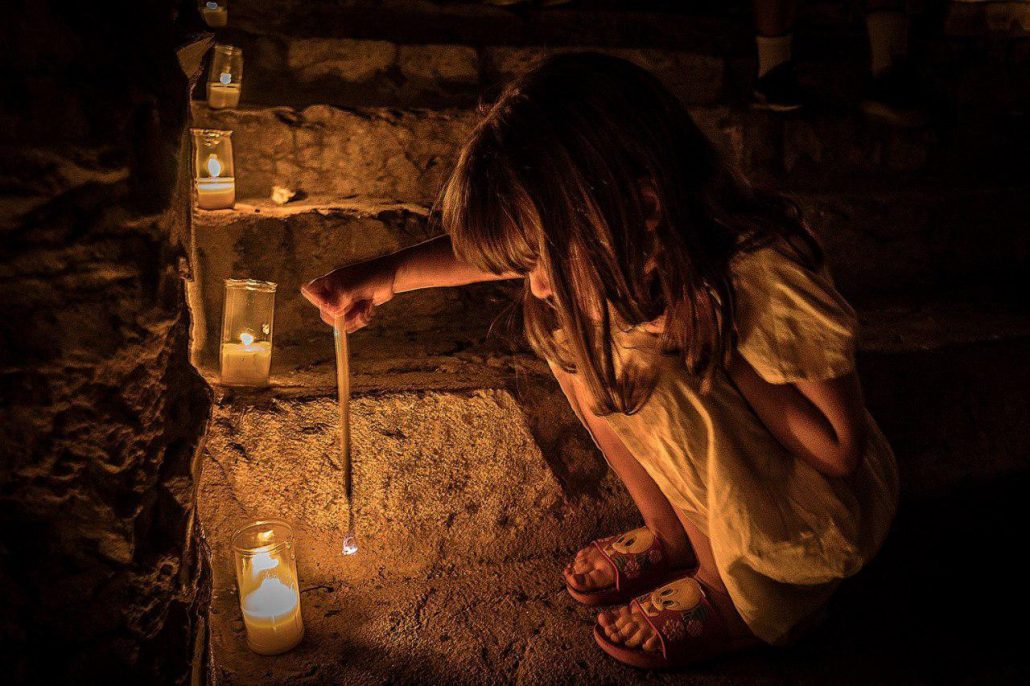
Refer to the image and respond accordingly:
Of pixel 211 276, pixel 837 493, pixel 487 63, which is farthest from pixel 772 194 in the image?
pixel 487 63

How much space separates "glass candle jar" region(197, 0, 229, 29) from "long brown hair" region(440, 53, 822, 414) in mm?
1875

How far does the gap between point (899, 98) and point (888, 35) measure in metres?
0.27

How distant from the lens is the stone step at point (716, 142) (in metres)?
2.60

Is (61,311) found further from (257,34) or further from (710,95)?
(710,95)

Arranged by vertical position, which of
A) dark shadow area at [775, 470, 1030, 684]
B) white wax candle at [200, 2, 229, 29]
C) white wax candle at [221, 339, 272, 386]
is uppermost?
white wax candle at [200, 2, 229, 29]

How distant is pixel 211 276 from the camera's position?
2.29 metres

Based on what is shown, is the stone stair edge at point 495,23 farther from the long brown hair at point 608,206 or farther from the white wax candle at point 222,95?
the long brown hair at point 608,206

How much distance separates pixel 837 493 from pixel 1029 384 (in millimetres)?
1344

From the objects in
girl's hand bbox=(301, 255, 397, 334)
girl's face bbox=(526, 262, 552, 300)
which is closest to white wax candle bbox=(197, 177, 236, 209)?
girl's hand bbox=(301, 255, 397, 334)

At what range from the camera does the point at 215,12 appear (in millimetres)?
2812

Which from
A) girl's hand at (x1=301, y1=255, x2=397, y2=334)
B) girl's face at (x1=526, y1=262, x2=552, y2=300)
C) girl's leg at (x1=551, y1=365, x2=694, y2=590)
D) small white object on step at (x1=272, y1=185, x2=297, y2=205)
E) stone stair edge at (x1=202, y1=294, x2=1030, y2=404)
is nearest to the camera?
girl's face at (x1=526, y1=262, x2=552, y2=300)

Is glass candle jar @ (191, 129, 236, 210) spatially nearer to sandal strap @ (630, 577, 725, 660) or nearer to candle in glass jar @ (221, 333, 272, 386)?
candle in glass jar @ (221, 333, 272, 386)

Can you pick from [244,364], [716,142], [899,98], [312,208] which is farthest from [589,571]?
[899,98]

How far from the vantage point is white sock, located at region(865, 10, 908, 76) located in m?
3.08
